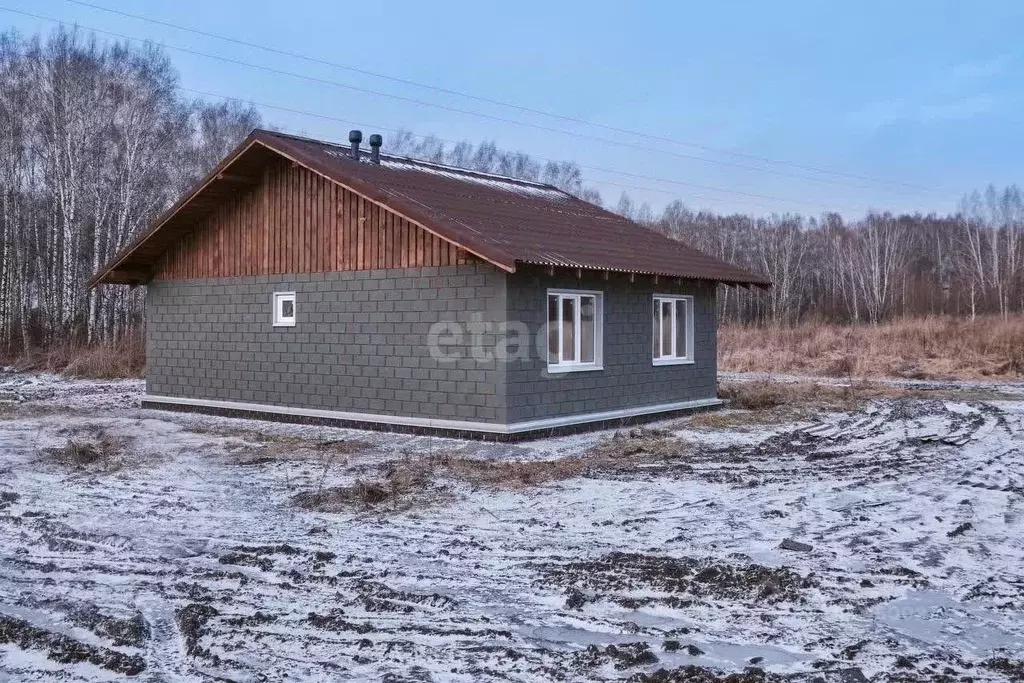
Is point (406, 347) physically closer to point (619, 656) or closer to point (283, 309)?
point (283, 309)

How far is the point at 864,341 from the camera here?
27.7m

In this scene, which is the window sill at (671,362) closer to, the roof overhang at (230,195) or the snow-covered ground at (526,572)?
the snow-covered ground at (526,572)

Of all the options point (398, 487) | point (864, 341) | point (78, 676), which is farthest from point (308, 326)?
point (864, 341)

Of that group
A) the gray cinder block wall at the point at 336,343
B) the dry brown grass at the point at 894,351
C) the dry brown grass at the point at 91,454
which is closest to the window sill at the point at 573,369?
the gray cinder block wall at the point at 336,343

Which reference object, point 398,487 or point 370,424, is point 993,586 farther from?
point 370,424

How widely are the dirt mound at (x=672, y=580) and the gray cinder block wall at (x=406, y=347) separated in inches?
232

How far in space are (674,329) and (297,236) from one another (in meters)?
6.52

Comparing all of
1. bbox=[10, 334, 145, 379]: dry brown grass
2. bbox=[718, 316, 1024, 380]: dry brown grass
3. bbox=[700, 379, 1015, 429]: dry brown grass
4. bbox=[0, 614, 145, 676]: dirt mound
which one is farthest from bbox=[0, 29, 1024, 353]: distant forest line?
bbox=[0, 614, 145, 676]: dirt mound

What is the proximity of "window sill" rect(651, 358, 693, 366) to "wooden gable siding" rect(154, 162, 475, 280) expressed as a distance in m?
4.31

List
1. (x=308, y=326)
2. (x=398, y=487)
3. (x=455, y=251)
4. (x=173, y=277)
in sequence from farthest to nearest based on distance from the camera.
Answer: (x=173, y=277) < (x=308, y=326) < (x=455, y=251) < (x=398, y=487)

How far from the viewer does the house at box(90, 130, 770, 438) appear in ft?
40.2

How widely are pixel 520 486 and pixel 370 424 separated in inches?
198

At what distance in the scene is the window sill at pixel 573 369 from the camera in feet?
41.6

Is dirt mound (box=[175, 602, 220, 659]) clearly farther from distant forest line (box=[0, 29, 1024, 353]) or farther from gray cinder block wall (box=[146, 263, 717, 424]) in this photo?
distant forest line (box=[0, 29, 1024, 353])
